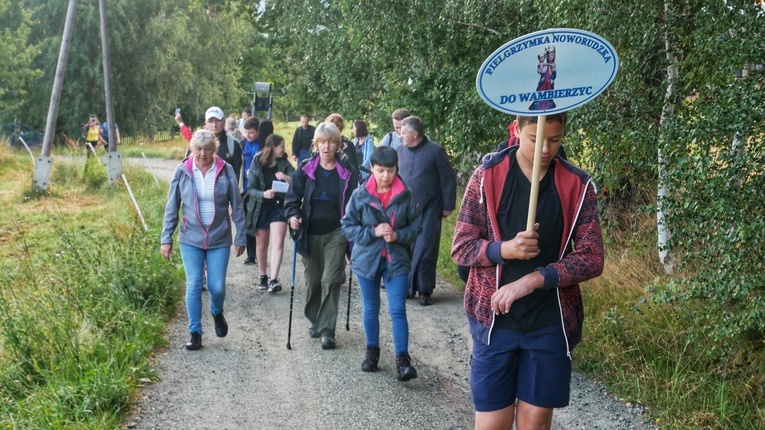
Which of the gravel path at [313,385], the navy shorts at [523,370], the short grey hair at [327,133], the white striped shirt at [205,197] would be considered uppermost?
the short grey hair at [327,133]

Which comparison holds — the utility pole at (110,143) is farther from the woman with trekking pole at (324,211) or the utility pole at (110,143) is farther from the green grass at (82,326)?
the woman with trekking pole at (324,211)

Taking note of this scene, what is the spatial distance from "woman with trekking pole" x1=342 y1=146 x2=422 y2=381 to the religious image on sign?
305cm

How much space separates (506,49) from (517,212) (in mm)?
677

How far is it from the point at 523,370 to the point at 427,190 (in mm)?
5719

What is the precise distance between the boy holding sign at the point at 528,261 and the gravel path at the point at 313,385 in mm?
2121

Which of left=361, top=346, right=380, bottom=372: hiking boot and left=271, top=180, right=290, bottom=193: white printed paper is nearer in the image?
left=361, top=346, right=380, bottom=372: hiking boot

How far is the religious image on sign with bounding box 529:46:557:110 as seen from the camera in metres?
3.53

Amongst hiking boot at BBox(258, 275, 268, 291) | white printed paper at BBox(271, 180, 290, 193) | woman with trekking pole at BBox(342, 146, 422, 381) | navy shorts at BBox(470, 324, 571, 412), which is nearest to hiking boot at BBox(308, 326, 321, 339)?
woman with trekking pole at BBox(342, 146, 422, 381)

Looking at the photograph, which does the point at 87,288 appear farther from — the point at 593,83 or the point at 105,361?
the point at 593,83

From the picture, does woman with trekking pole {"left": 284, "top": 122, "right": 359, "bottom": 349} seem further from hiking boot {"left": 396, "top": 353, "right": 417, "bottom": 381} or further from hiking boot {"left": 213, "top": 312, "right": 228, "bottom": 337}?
hiking boot {"left": 396, "top": 353, "right": 417, "bottom": 381}

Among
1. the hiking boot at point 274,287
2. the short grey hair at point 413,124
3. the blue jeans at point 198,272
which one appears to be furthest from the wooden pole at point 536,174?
the hiking boot at point 274,287

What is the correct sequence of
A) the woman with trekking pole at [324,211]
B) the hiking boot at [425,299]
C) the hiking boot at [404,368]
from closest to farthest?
the hiking boot at [404,368], the woman with trekking pole at [324,211], the hiking boot at [425,299]

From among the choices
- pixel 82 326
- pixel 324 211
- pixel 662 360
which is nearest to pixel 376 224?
pixel 324 211

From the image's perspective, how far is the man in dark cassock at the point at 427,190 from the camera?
9.25 metres
